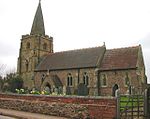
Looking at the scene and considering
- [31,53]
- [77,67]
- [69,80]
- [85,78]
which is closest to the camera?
[85,78]

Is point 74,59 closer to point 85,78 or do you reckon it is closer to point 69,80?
A: point 69,80

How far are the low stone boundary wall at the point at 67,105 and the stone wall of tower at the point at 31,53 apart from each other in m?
27.3

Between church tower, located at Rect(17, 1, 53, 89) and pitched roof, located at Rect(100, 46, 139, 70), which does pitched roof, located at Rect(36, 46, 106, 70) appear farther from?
church tower, located at Rect(17, 1, 53, 89)

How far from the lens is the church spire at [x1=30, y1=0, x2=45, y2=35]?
176ft

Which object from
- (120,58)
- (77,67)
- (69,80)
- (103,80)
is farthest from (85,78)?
(120,58)

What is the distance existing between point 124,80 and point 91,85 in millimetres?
5696

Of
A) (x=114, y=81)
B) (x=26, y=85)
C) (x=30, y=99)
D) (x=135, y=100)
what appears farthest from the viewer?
(x=26, y=85)

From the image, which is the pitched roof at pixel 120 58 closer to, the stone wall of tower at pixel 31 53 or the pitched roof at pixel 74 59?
the pitched roof at pixel 74 59

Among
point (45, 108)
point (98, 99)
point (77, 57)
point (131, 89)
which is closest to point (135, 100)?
point (98, 99)

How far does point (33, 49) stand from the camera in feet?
172

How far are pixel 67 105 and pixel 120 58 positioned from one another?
79.1 feet

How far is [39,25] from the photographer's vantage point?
54.5 m

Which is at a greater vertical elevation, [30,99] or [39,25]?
[39,25]

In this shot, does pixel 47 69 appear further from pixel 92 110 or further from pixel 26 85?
pixel 92 110
